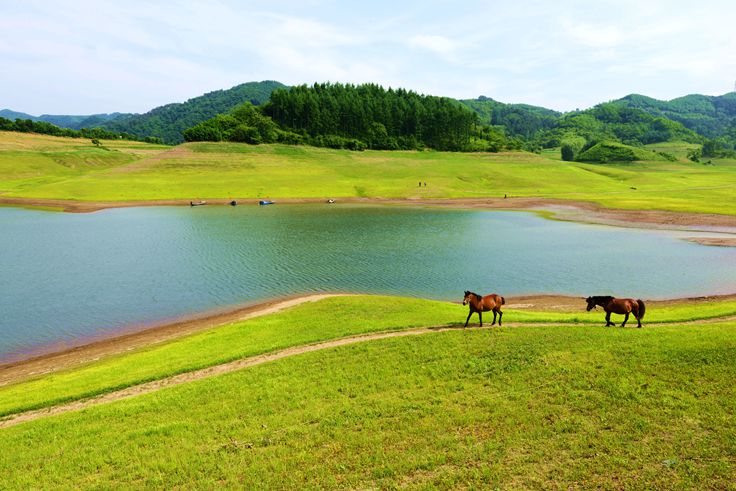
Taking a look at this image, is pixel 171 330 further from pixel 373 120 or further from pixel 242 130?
pixel 373 120

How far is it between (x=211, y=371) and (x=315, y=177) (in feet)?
355

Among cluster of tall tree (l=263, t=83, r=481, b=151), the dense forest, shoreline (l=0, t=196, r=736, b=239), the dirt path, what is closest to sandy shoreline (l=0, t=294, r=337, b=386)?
the dirt path

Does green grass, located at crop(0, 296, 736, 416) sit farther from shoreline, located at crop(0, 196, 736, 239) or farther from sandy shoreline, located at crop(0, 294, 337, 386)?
shoreline, located at crop(0, 196, 736, 239)

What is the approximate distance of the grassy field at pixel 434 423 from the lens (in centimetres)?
1102

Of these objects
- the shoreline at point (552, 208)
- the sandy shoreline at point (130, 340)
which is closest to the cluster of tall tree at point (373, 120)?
the shoreline at point (552, 208)

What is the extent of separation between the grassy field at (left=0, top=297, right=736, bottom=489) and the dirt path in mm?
1291

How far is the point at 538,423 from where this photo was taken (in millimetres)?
12812

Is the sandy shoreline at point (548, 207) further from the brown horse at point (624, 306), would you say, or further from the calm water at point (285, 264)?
the brown horse at point (624, 306)

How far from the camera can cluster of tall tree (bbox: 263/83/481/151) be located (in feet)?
588

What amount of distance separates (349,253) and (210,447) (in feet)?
129

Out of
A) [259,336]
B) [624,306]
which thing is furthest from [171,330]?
[624,306]

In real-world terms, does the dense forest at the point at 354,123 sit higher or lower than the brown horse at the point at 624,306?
higher

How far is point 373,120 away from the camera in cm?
18912

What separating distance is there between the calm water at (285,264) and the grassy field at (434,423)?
54.0ft
